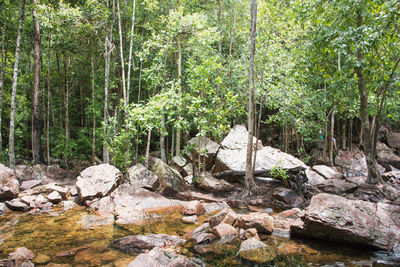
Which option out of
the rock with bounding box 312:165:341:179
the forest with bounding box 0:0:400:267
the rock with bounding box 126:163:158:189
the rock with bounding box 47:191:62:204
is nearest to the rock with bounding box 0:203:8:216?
the forest with bounding box 0:0:400:267

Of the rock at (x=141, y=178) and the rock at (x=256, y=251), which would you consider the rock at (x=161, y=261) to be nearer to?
the rock at (x=256, y=251)

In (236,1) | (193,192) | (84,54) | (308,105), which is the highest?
(236,1)

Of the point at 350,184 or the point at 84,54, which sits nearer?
the point at 350,184

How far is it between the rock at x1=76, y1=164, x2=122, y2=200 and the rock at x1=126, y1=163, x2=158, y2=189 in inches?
20.4

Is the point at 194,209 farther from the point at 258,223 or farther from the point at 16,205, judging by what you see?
the point at 16,205

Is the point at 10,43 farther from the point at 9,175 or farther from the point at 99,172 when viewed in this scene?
the point at 99,172

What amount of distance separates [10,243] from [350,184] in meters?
11.7

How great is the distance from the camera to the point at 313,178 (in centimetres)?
1255

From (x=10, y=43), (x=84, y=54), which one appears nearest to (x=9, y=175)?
(x=84, y=54)

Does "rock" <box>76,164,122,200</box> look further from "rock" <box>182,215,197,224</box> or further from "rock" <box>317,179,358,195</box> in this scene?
"rock" <box>317,179,358,195</box>

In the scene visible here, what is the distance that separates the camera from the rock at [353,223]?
5.46 m

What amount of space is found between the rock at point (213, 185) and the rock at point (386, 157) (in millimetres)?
13475

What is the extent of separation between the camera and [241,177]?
12.4m

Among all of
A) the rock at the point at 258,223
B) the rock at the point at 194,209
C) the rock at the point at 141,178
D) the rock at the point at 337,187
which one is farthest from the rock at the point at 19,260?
the rock at the point at 337,187
